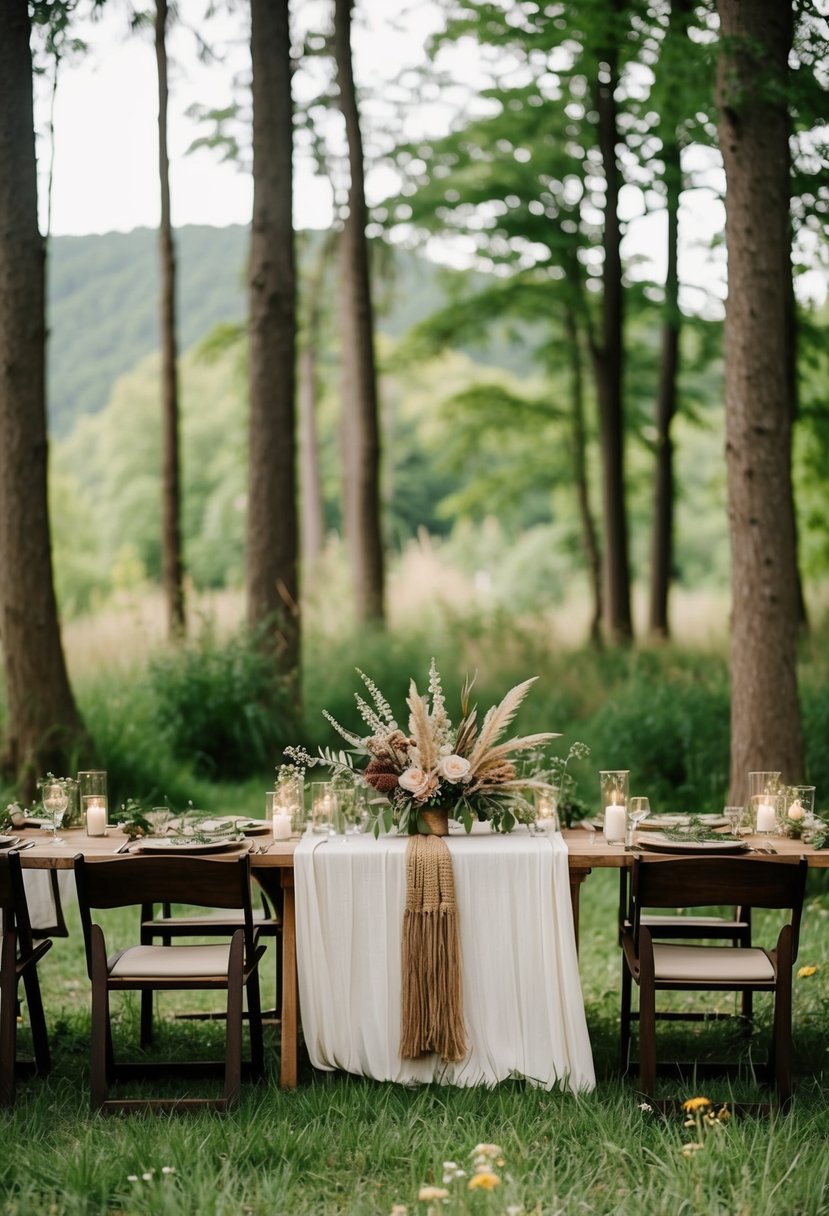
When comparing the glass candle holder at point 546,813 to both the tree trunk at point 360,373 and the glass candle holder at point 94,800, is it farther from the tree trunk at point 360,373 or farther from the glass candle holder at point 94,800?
the tree trunk at point 360,373

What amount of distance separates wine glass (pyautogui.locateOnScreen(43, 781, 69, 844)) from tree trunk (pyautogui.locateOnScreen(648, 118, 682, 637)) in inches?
391

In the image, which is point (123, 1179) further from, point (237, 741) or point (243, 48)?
point (243, 48)

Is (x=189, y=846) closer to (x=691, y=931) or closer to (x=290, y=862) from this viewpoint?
(x=290, y=862)

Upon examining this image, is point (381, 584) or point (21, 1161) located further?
point (381, 584)

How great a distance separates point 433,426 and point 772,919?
31.2m

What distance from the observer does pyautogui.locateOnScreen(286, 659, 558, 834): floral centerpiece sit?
17.1ft

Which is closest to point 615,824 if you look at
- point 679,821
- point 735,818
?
point 679,821

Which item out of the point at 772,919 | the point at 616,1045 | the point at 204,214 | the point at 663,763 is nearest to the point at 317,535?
the point at 204,214

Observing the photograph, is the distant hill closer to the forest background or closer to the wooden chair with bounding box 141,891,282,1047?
the forest background

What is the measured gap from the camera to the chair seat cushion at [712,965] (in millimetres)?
4902

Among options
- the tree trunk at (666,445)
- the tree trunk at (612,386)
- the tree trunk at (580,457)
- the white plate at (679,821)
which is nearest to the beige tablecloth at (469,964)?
the white plate at (679,821)

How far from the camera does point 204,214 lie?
2128cm

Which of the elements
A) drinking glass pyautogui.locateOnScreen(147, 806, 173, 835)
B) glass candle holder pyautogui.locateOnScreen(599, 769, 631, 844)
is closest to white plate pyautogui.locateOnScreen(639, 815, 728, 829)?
glass candle holder pyautogui.locateOnScreen(599, 769, 631, 844)

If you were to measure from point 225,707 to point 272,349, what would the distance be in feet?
9.99
